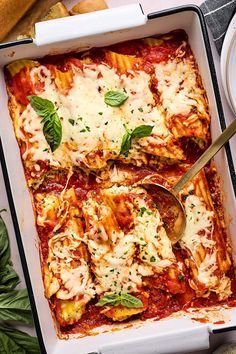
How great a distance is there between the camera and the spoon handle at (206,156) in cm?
273

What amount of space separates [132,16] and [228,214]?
2.98ft

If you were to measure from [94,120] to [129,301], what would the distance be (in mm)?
764

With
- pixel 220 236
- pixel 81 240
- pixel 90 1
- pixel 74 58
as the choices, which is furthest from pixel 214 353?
pixel 90 1

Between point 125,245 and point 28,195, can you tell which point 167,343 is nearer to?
point 125,245

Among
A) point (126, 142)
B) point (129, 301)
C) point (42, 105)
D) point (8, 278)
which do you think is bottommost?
point (129, 301)

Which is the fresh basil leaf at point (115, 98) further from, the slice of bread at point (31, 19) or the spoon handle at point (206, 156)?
the slice of bread at point (31, 19)

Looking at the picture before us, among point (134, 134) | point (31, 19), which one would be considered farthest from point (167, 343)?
point (31, 19)

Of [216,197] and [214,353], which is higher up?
[216,197]

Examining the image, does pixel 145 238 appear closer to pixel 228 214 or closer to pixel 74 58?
pixel 228 214

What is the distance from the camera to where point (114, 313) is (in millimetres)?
2889

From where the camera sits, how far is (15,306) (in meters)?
3.04

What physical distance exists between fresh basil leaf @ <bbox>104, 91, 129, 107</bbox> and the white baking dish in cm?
23

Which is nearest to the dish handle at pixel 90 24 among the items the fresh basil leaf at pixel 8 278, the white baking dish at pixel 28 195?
the white baking dish at pixel 28 195

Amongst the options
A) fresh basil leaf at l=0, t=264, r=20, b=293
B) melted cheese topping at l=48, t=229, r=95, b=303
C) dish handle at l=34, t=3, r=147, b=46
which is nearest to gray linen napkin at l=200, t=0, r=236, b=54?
Result: dish handle at l=34, t=3, r=147, b=46
